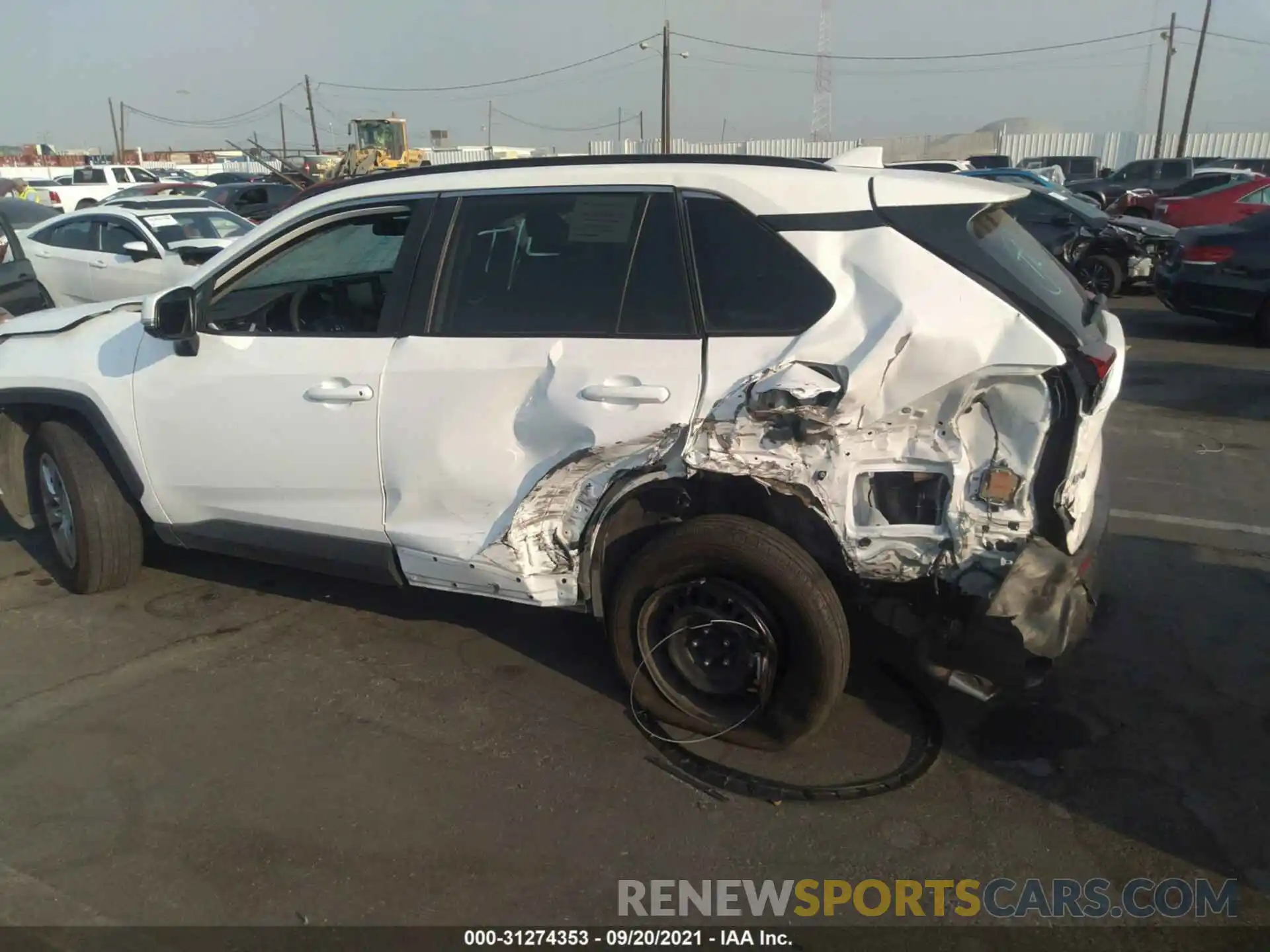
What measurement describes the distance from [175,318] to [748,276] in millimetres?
2307

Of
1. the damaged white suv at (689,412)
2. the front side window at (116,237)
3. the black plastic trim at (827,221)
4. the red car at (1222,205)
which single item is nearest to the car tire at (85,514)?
the damaged white suv at (689,412)

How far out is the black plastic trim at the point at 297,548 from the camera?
12.5 feet

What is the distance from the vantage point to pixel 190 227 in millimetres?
11312

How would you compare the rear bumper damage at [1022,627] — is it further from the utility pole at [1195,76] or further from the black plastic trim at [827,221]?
the utility pole at [1195,76]

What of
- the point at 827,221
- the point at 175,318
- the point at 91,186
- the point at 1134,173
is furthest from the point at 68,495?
the point at 1134,173

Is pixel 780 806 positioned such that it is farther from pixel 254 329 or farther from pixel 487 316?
pixel 254 329

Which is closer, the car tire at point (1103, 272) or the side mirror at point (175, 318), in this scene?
the side mirror at point (175, 318)

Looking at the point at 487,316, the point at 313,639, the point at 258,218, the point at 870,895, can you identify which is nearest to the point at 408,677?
the point at 313,639

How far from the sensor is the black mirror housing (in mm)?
3861

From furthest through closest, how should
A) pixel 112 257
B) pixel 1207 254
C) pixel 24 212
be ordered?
pixel 24 212 → pixel 112 257 → pixel 1207 254

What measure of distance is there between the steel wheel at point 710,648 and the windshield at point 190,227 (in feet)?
29.3

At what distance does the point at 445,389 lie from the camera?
3.44 m

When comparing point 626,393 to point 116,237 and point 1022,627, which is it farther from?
point 116,237

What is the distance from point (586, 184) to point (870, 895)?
2.48 meters
